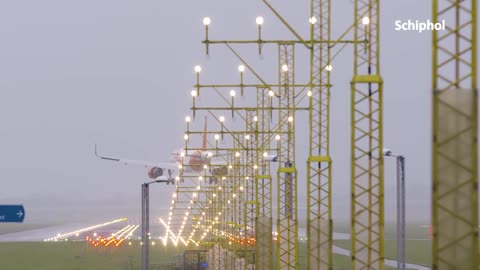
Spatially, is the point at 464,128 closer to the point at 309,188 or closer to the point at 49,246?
the point at 309,188

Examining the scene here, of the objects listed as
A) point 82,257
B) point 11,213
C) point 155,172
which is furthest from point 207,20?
point 155,172

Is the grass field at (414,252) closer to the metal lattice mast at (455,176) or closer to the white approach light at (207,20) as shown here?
the white approach light at (207,20)

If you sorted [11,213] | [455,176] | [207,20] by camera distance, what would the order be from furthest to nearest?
[11,213]
[207,20]
[455,176]

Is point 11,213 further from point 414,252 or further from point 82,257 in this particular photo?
point 414,252

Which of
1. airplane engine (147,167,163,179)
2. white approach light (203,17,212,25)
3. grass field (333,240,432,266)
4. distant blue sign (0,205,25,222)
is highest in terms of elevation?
white approach light (203,17,212,25)

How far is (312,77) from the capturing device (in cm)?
3114

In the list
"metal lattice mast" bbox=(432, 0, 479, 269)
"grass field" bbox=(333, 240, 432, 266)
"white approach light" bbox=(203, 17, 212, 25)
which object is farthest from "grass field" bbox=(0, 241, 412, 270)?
"metal lattice mast" bbox=(432, 0, 479, 269)

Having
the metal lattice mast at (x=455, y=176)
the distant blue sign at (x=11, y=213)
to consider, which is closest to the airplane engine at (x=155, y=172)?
the distant blue sign at (x=11, y=213)

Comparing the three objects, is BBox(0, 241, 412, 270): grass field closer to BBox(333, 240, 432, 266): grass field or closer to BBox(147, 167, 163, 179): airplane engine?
BBox(333, 240, 432, 266): grass field

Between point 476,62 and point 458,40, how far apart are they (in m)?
0.60

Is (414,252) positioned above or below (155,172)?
below

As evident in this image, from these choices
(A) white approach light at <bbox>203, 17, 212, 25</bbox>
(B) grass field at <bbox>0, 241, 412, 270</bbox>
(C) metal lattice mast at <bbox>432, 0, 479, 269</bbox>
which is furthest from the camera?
(B) grass field at <bbox>0, 241, 412, 270</bbox>

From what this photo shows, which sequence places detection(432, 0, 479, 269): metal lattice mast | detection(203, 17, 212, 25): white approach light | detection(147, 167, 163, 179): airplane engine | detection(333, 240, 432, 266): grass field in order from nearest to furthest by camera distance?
detection(432, 0, 479, 269): metal lattice mast < detection(203, 17, 212, 25): white approach light < detection(333, 240, 432, 266): grass field < detection(147, 167, 163, 179): airplane engine

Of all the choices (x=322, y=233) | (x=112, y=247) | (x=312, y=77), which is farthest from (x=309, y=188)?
(x=112, y=247)
